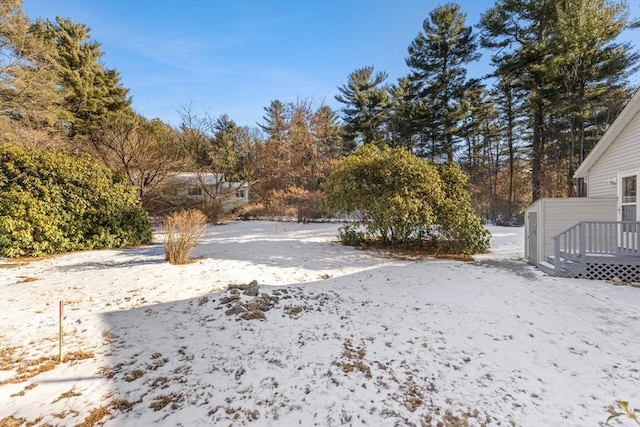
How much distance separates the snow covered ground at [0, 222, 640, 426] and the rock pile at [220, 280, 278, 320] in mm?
52

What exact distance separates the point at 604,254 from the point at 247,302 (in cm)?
740

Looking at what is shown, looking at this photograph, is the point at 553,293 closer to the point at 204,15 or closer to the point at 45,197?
the point at 204,15

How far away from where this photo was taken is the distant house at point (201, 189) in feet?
54.9

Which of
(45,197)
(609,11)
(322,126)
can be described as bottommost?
(45,197)

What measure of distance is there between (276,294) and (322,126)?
641 inches

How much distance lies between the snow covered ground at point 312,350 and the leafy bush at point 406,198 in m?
2.68

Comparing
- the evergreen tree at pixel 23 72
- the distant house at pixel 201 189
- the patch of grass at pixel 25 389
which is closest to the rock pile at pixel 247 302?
the patch of grass at pixel 25 389

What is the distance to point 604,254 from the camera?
6.27 meters

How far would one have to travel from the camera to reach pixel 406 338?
3691 mm

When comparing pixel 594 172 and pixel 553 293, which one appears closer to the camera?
pixel 553 293

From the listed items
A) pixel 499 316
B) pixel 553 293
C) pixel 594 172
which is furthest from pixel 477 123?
pixel 499 316

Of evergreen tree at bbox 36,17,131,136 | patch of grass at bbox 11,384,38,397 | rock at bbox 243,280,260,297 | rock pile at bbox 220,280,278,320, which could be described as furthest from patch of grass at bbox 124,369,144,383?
evergreen tree at bbox 36,17,131,136

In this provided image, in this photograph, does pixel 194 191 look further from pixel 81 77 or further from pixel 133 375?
pixel 133 375

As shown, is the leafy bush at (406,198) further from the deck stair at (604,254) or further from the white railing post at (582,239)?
the white railing post at (582,239)
